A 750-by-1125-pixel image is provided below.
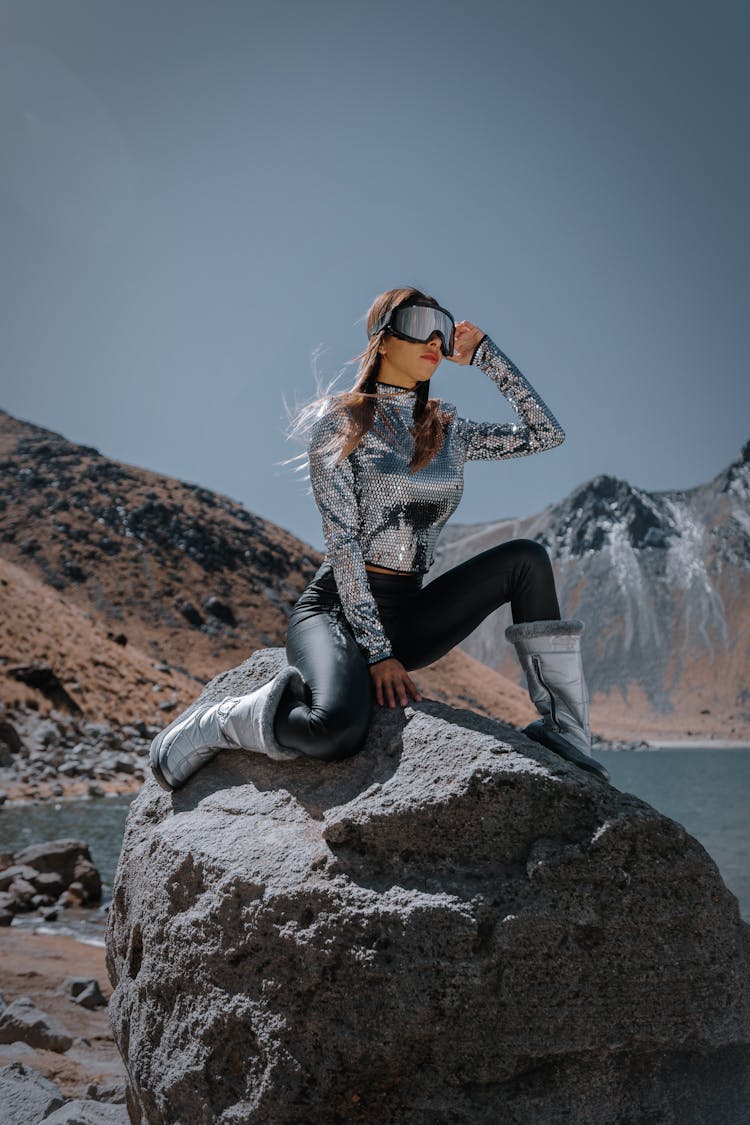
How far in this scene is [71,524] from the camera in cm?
7350

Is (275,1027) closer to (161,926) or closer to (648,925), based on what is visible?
(161,926)

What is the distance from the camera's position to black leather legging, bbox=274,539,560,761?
4.09 m

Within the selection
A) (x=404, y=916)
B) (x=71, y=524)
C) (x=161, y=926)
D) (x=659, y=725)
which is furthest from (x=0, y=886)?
(x=659, y=725)

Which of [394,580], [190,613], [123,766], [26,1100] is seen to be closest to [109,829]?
[123,766]

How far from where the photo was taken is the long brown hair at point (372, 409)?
4516 mm

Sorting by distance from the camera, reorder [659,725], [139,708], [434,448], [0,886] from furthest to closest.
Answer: [659,725], [139,708], [0,886], [434,448]

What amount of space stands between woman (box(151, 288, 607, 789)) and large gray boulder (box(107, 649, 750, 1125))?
52 cm

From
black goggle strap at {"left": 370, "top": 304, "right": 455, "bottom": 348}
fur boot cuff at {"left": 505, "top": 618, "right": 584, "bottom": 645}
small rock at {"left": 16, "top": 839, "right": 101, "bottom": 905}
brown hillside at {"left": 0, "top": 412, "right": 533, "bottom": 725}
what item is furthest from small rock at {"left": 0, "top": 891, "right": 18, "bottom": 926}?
brown hillside at {"left": 0, "top": 412, "right": 533, "bottom": 725}

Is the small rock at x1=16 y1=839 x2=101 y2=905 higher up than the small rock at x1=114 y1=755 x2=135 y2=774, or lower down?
lower down

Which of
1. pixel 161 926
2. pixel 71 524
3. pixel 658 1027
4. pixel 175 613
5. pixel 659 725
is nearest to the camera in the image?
pixel 658 1027

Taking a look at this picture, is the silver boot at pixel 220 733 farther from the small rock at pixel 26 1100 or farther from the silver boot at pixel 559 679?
the small rock at pixel 26 1100

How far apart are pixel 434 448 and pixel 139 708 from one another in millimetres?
35643

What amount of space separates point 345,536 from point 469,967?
2.02 metres

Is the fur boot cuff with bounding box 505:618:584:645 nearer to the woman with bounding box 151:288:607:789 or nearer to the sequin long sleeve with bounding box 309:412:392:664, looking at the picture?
the woman with bounding box 151:288:607:789
